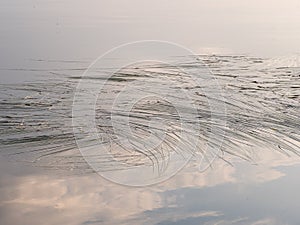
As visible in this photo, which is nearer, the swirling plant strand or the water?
the water

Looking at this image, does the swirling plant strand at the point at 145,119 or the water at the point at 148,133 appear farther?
the swirling plant strand at the point at 145,119

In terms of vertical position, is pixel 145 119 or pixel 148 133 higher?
pixel 145 119

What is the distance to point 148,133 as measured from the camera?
5.77 meters

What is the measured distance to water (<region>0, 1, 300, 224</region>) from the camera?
4.61 metres

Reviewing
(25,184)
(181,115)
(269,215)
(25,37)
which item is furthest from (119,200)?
(25,37)

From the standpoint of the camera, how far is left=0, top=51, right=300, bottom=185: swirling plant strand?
17.4 ft

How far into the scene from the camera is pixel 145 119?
6.07 metres

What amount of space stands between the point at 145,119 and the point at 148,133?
33 cm

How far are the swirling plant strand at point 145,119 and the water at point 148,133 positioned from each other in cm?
1

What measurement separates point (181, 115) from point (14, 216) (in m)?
2.46

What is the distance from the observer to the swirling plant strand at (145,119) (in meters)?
5.30

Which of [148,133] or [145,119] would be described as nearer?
[148,133]

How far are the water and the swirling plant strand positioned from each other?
0.01m

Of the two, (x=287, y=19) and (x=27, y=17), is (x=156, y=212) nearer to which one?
(x=27, y=17)
